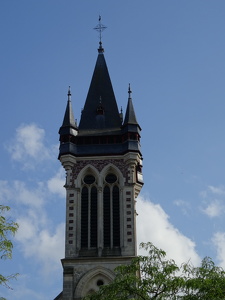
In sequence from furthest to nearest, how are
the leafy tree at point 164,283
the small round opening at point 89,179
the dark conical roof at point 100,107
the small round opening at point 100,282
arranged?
the dark conical roof at point 100,107
the small round opening at point 89,179
the small round opening at point 100,282
the leafy tree at point 164,283

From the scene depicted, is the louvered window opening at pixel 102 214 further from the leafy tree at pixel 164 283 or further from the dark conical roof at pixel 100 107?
the leafy tree at pixel 164 283

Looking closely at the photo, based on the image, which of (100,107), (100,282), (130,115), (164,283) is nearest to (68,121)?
(100,107)

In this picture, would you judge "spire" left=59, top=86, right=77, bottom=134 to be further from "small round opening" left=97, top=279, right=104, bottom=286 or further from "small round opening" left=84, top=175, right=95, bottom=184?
"small round opening" left=97, top=279, right=104, bottom=286

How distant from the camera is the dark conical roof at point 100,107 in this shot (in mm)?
50812

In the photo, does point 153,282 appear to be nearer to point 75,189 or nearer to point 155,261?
point 155,261

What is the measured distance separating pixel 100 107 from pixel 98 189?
23.0 ft

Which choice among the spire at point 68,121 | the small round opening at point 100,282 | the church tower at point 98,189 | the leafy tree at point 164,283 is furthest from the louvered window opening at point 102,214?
the leafy tree at point 164,283

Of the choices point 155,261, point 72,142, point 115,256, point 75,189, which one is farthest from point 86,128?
point 155,261

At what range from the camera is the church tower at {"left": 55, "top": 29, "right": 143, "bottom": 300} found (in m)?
44.6

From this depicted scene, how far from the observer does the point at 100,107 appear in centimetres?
5156

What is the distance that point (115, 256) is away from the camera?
45.0 meters

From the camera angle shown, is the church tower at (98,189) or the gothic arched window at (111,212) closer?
the church tower at (98,189)

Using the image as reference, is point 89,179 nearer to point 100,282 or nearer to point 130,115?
point 130,115

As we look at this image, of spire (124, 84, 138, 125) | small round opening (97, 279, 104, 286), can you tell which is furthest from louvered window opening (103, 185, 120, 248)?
spire (124, 84, 138, 125)
